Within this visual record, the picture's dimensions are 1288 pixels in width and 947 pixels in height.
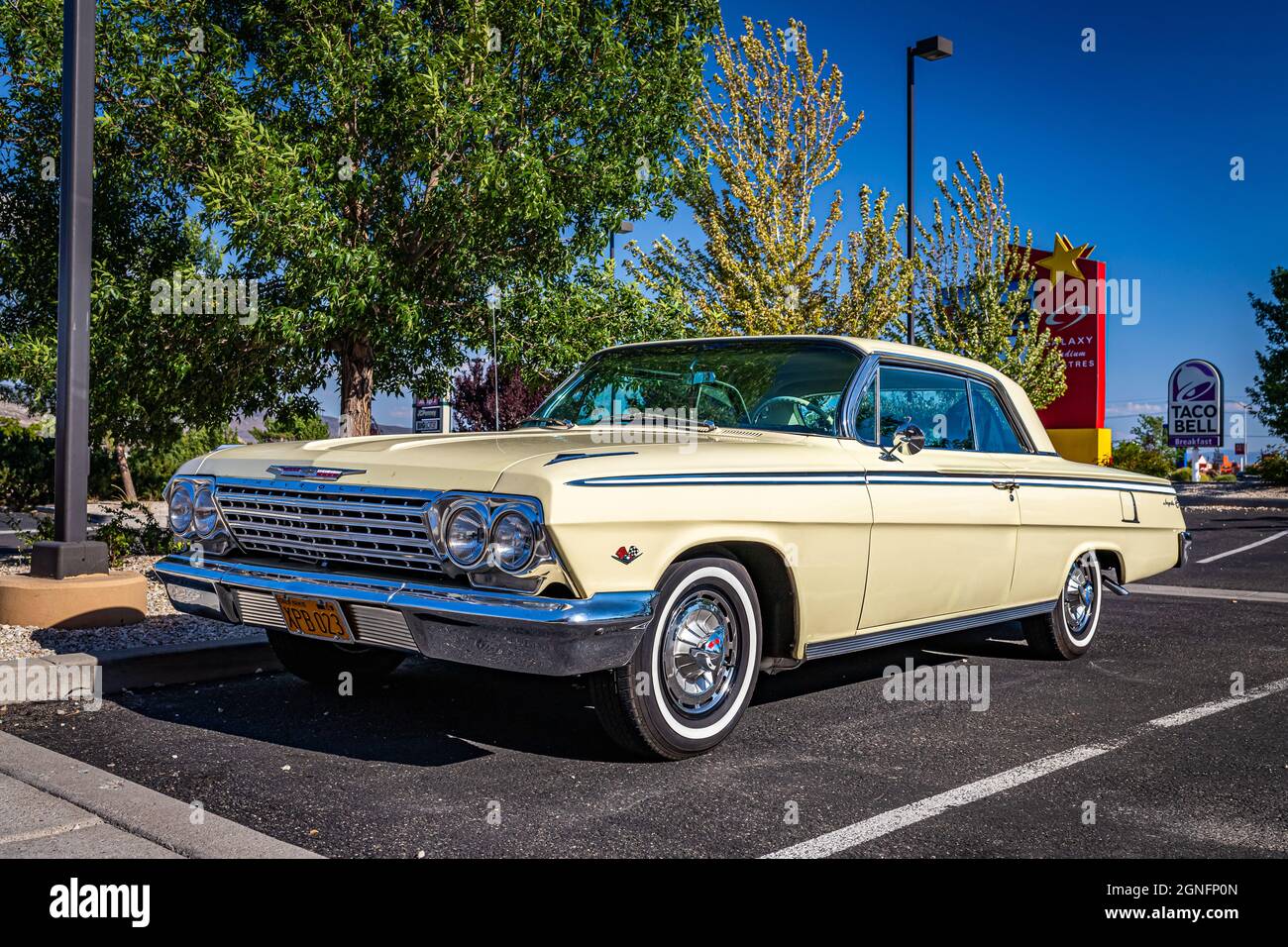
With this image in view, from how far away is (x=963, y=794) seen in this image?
391 centimetres

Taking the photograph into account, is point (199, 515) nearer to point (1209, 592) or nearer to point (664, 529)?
point (664, 529)

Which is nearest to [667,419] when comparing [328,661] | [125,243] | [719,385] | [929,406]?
Answer: [719,385]

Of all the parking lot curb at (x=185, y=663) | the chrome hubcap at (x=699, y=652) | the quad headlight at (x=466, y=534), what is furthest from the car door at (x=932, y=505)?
the parking lot curb at (x=185, y=663)

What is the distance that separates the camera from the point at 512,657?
3.69 metres

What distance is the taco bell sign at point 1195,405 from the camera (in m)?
27.7

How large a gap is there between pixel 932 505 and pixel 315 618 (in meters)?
2.73

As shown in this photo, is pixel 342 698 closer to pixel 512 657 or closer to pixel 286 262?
pixel 512 657

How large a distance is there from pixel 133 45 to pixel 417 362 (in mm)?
3432

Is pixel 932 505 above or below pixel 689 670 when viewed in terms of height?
above

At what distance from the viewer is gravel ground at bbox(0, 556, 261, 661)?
5.86m

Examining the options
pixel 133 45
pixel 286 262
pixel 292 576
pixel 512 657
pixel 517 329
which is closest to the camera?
pixel 512 657

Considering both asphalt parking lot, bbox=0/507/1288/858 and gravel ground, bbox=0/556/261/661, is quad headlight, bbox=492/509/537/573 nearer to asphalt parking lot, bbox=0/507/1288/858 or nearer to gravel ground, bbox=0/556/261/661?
asphalt parking lot, bbox=0/507/1288/858
